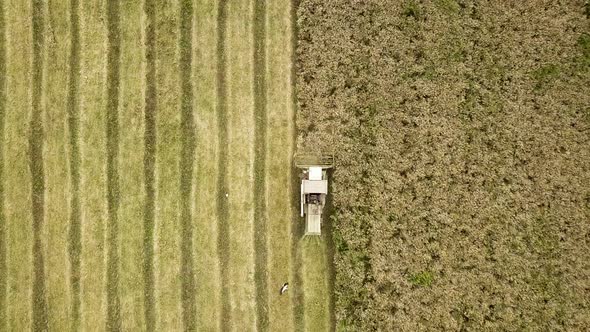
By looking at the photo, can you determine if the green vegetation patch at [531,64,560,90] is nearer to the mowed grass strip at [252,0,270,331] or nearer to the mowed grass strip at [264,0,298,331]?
the mowed grass strip at [264,0,298,331]

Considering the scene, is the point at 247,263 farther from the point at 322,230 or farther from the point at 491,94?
the point at 491,94

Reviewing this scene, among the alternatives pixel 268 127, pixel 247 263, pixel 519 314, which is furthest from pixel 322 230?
pixel 519 314

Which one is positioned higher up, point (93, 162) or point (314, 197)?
point (93, 162)

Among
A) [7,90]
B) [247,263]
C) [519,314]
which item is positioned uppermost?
[7,90]

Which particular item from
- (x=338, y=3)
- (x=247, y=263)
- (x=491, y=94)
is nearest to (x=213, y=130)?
(x=247, y=263)

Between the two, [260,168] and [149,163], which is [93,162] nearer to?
[149,163]

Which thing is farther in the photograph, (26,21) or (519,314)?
(26,21)

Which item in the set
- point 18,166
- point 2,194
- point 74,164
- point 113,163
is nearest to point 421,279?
point 113,163

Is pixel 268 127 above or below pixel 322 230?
above

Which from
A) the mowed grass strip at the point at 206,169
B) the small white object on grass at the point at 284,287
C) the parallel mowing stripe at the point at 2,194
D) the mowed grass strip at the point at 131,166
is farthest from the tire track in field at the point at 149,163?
the parallel mowing stripe at the point at 2,194
